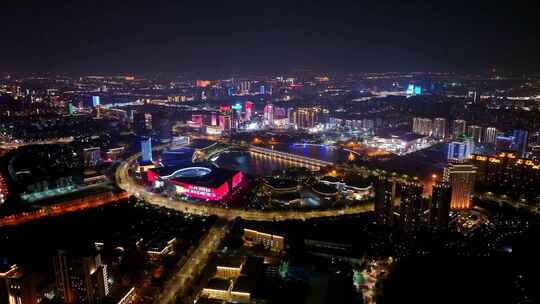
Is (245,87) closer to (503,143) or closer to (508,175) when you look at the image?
(503,143)

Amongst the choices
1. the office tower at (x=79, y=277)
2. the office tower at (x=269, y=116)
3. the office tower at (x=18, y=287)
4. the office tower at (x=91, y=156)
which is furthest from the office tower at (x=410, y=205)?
the office tower at (x=269, y=116)

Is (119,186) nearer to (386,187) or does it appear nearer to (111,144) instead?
(111,144)

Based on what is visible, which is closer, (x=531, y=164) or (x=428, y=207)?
(x=428, y=207)

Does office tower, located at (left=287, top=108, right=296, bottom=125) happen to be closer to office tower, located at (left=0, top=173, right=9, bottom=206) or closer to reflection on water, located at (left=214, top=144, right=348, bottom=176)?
reflection on water, located at (left=214, top=144, right=348, bottom=176)

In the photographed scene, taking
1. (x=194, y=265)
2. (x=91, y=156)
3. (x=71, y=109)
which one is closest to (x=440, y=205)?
(x=194, y=265)

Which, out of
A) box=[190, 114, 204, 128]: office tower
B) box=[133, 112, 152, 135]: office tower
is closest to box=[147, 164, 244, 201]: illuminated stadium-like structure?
→ box=[133, 112, 152, 135]: office tower

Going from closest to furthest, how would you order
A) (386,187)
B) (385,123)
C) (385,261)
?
(385,261)
(386,187)
(385,123)

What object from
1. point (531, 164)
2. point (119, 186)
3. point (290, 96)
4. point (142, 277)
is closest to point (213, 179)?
point (119, 186)
